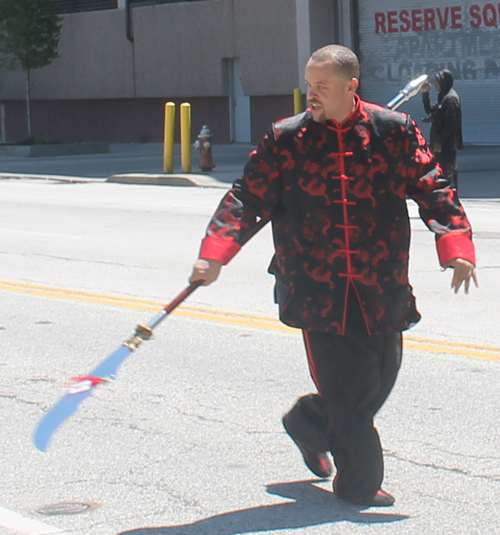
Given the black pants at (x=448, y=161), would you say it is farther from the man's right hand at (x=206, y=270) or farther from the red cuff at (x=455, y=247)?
the man's right hand at (x=206, y=270)

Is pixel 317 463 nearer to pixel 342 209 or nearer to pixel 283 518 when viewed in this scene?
pixel 283 518

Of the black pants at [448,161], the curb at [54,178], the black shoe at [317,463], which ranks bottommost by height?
the black shoe at [317,463]

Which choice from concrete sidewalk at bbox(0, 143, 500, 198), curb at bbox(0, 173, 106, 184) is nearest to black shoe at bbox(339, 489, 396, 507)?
concrete sidewalk at bbox(0, 143, 500, 198)

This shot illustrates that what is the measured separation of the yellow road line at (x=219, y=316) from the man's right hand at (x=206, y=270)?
9.81 ft

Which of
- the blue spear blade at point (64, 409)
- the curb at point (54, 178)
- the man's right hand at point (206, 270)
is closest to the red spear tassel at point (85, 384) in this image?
the blue spear blade at point (64, 409)

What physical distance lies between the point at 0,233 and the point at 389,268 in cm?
1033

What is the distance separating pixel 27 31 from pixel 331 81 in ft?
93.9

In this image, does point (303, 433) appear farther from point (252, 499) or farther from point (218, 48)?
point (218, 48)

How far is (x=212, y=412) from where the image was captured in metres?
5.78

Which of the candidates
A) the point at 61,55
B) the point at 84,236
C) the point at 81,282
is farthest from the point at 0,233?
the point at 61,55

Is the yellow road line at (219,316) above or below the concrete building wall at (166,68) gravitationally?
below

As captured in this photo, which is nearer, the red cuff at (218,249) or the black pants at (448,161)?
the red cuff at (218,249)

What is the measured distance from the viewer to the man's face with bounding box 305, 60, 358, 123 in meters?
4.17

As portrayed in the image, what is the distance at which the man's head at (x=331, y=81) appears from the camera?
164 inches
